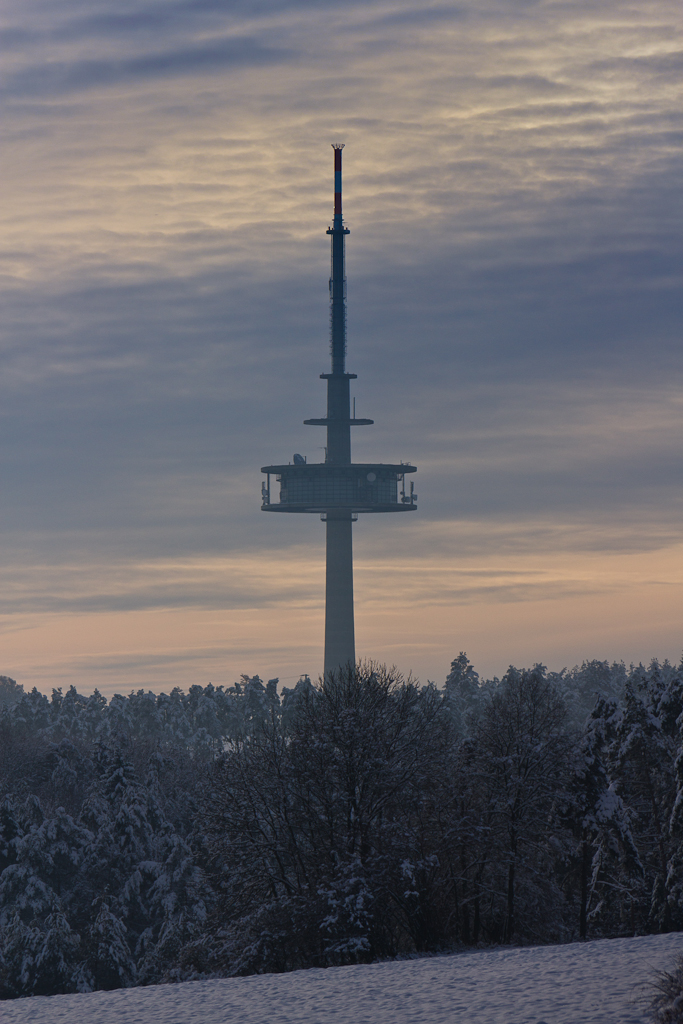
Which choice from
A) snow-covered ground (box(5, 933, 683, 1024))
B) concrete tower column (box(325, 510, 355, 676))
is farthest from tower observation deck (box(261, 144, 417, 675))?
snow-covered ground (box(5, 933, 683, 1024))

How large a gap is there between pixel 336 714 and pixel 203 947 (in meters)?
9.81

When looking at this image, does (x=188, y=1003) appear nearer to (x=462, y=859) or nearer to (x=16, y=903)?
(x=462, y=859)

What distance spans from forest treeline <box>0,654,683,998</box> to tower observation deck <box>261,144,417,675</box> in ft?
233

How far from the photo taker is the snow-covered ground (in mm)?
20562

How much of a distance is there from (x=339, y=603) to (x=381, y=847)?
10082 centimetres

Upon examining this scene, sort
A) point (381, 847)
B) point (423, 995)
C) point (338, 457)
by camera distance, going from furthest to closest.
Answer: point (338, 457)
point (381, 847)
point (423, 995)

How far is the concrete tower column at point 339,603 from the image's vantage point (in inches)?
5423

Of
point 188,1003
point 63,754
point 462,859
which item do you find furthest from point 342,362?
point 188,1003

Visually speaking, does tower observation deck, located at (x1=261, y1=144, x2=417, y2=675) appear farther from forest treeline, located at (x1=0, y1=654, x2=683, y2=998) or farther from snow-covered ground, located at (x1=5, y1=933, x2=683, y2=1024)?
snow-covered ground, located at (x1=5, y1=933, x2=683, y2=1024)

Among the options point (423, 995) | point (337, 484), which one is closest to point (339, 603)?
point (337, 484)

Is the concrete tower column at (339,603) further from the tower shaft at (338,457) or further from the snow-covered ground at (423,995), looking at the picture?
the snow-covered ground at (423,995)

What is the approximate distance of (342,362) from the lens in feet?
450

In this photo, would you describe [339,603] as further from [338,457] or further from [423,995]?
[423,995]

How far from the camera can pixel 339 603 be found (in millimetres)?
138625
